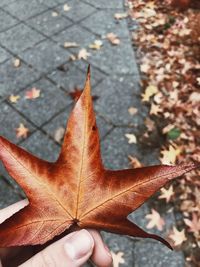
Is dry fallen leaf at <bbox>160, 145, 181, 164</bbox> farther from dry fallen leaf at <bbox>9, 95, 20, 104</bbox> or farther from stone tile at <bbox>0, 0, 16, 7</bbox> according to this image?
stone tile at <bbox>0, 0, 16, 7</bbox>

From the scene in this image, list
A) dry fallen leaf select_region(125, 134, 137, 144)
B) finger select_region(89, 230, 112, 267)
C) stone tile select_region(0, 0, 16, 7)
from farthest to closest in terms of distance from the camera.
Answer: stone tile select_region(0, 0, 16, 7)
dry fallen leaf select_region(125, 134, 137, 144)
finger select_region(89, 230, 112, 267)

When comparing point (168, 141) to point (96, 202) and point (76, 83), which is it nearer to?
point (76, 83)

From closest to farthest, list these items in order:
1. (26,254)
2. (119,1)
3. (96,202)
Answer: (96,202), (26,254), (119,1)

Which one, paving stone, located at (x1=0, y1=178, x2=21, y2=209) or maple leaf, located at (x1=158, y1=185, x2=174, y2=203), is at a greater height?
maple leaf, located at (x1=158, y1=185, x2=174, y2=203)

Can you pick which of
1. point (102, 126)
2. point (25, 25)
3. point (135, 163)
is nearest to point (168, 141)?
point (135, 163)

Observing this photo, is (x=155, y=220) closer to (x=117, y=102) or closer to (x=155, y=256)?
(x=155, y=256)

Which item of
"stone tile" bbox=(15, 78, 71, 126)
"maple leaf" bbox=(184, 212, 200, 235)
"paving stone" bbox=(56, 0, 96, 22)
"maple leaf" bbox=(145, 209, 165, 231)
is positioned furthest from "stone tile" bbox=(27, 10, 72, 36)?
"maple leaf" bbox=(184, 212, 200, 235)
